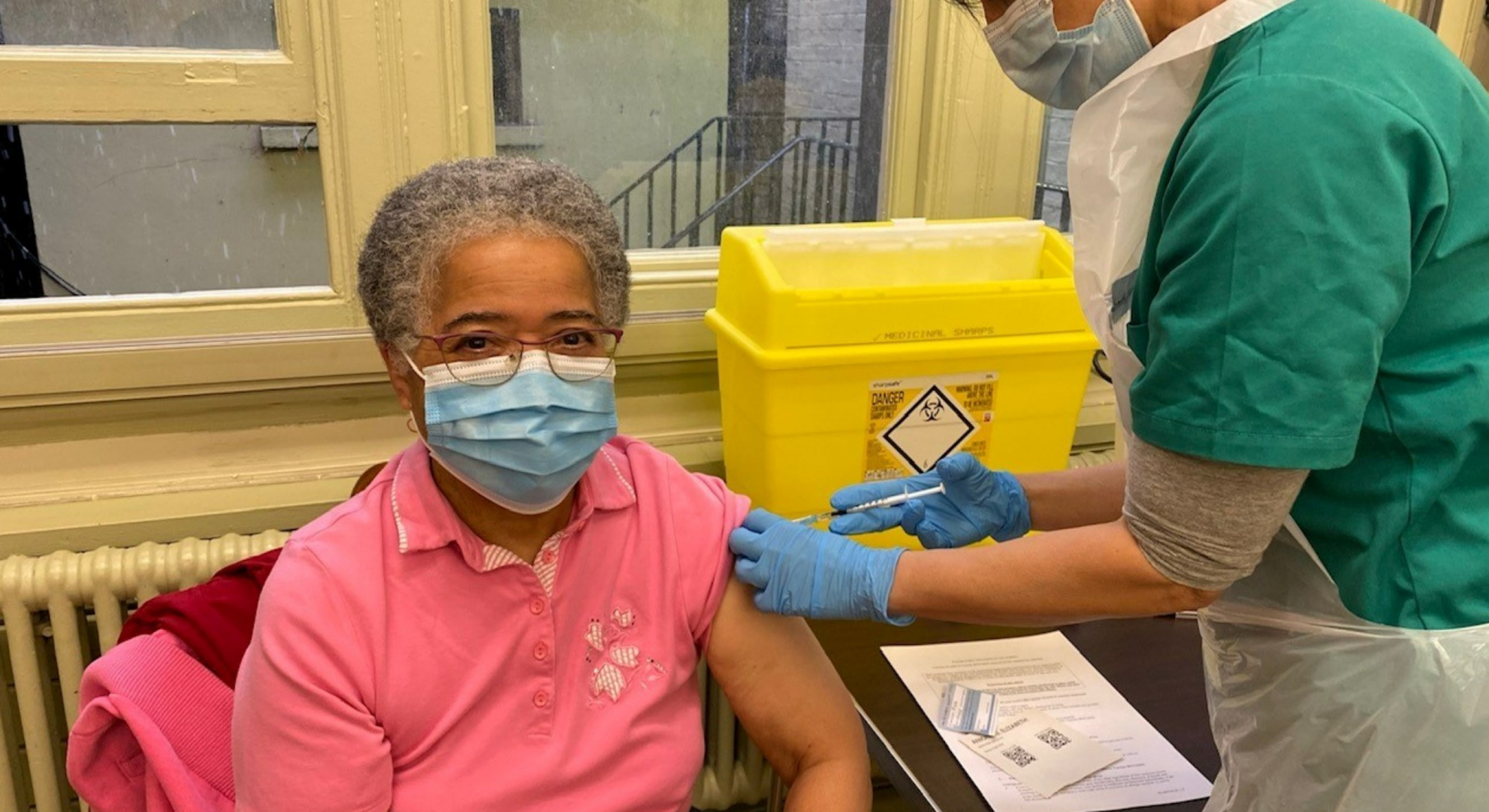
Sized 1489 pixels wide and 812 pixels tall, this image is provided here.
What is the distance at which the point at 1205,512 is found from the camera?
3.10 ft

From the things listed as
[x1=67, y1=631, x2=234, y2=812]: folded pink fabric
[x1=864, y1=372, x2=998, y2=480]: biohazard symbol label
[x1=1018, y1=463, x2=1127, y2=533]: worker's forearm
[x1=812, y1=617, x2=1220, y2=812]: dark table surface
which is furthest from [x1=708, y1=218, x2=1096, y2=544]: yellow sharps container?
[x1=67, y1=631, x2=234, y2=812]: folded pink fabric

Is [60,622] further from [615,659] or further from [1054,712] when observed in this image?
[1054,712]

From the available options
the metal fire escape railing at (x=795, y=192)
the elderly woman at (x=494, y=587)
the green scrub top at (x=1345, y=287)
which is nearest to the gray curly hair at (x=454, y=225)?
the elderly woman at (x=494, y=587)

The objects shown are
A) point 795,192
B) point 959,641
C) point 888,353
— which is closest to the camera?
point 959,641

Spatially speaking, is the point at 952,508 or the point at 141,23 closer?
the point at 952,508

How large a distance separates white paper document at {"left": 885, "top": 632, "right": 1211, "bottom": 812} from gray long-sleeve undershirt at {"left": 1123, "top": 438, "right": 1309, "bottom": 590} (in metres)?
0.37

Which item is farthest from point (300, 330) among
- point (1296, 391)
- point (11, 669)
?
point (1296, 391)

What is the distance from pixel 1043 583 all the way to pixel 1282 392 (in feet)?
1.01

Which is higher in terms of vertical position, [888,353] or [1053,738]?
[888,353]

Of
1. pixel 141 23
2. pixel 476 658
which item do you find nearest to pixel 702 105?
pixel 141 23

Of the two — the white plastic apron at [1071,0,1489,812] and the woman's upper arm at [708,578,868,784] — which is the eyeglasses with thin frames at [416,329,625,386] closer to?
the woman's upper arm at [708,578,868,784]

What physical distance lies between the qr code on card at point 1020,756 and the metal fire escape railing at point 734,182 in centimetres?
128

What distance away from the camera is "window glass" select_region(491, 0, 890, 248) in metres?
2.05

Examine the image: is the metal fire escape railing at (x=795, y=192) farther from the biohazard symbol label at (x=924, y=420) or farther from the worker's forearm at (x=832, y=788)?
the worker's forearm at (x=832, y=788)
